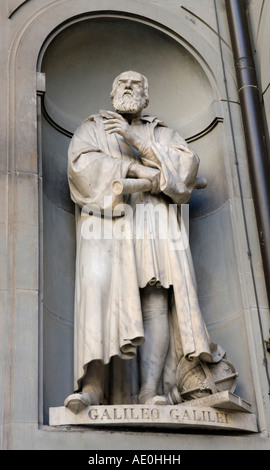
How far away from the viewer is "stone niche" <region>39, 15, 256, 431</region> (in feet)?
25.2

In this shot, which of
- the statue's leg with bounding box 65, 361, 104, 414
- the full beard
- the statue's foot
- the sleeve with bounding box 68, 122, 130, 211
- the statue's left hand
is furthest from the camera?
the full beard

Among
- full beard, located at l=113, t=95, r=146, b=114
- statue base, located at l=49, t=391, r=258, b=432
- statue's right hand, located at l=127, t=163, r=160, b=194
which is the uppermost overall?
full beard, located at l=113, t=95, r=146, b=114

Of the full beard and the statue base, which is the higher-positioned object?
the full beard

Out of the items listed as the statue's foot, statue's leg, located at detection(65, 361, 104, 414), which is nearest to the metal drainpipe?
statue's leg, located at detection(65, 361, 104, 414)

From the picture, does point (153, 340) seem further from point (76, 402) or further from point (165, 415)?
point (76, 402)

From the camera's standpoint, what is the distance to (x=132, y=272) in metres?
7.55

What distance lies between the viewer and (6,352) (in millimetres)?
7227

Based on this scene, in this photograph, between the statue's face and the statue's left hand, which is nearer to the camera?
the statue's left hand

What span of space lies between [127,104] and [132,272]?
1.58 metres

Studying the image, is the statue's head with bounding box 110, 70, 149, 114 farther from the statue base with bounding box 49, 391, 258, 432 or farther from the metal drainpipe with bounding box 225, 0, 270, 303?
the statue base with bounding box 49, 391, 258, 432

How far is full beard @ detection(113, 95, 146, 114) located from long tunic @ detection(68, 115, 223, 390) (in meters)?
0.19

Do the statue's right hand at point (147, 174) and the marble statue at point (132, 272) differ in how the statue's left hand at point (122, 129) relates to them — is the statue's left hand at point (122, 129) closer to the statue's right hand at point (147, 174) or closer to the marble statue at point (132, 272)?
the marble statue at point (132, 272)

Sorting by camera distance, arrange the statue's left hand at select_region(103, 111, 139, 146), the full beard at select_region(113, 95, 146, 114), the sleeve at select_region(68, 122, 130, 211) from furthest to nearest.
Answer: the full beard at select_region(113, 95, 146, 114) < the statue's left hand at select_region(103, 111, 139, 146) < the sleeve at select_region(68, 122, 130, 211)

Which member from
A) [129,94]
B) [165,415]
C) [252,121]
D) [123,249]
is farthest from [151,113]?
[165,415]
